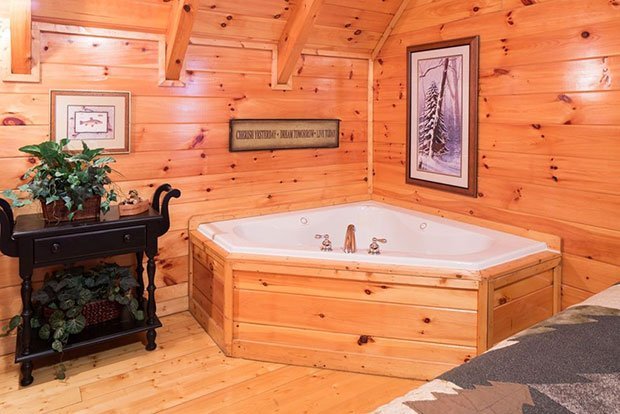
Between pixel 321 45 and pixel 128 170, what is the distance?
1.64m

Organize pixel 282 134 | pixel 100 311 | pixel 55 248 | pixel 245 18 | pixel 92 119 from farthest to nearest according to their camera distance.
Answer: pixel 282 134
pixel 245 18
pixel 92 119
pixel 100 311
pixel 55 248

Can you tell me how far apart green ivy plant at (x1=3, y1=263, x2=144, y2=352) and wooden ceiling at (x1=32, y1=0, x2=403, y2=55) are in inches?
53.6

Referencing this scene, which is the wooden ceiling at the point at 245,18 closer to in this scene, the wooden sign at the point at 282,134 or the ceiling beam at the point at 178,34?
the ceiling beam at the point at 178,34

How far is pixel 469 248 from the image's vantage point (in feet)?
9.92

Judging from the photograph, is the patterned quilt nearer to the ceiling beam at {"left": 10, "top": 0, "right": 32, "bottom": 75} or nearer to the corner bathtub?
the corner bathtub

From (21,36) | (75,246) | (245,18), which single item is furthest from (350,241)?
(21,36)

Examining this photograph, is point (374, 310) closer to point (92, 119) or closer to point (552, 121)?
point (552, 121)

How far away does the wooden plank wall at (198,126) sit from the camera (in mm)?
2654

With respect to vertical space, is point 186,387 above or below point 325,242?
below

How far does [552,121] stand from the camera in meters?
2.69

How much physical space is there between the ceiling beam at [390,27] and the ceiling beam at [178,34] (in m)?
1.57

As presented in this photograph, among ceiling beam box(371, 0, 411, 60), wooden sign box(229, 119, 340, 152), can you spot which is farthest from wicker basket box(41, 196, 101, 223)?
ceiling beam box(371, 0, 411, 60)

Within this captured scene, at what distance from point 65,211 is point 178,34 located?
1161mm

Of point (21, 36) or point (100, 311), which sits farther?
point (100, 311)
